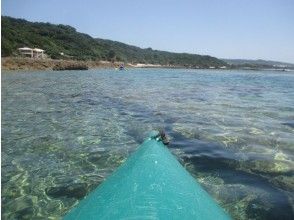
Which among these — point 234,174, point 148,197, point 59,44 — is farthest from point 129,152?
point 59,44

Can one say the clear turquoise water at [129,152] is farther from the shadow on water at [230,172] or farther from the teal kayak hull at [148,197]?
the teal kayak hull at [148,197]

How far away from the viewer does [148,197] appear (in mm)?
2844

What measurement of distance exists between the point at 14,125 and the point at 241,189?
7.14 metres

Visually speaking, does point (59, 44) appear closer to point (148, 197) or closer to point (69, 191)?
point (69, 191)

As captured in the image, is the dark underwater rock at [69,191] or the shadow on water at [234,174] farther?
the dark underwater rock at [69,191]

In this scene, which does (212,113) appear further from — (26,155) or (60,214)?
(60,214)

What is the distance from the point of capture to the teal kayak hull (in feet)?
8.79

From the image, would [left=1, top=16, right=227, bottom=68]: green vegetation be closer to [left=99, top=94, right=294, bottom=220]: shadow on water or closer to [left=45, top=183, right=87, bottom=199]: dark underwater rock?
[left=99, top=94, right=294, bottom=220]: shadow on water

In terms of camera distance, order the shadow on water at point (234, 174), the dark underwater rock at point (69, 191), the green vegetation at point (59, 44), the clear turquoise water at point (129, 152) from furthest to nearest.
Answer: the green vegetation at point (59, 44) < the dark underwater rock at point (69, 191) < the clear turquoise water at point (129, 152) < the shadow on water at point (234, 174)

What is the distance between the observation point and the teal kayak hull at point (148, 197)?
8.79 feet

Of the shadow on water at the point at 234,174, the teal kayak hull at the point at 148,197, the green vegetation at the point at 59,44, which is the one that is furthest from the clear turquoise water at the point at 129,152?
the green vegetation at the point at 59,44

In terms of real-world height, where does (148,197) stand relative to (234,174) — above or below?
above

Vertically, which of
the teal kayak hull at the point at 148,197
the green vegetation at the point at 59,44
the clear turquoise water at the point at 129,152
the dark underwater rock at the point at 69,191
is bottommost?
the dark underwater rock at the point at 69,191

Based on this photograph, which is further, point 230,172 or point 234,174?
point 230,172
